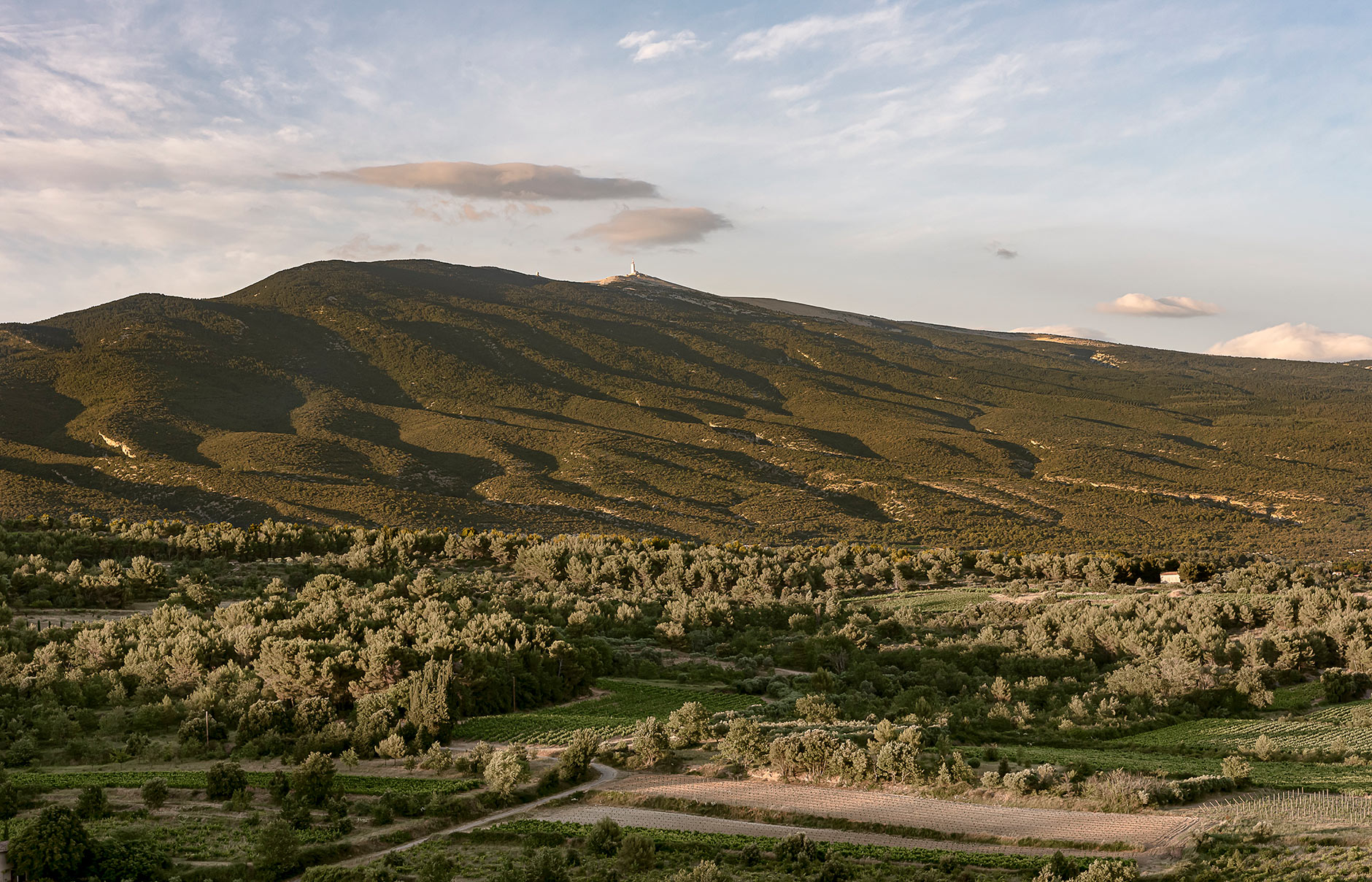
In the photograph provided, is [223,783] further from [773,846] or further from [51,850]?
[773,846]

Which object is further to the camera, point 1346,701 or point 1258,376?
point 1258,376

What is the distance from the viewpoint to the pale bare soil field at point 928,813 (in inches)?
648

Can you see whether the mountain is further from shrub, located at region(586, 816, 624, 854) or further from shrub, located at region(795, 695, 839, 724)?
shrub, located at region(586, 816, 624, 854)

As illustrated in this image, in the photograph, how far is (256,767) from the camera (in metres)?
20.7

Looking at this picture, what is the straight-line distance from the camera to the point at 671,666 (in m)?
30.9

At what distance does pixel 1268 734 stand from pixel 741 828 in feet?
42.7

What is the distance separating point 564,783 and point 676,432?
99804 mm

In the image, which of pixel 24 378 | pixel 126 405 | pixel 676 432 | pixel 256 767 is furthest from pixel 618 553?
pixel 24 378

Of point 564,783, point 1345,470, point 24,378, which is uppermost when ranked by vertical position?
point 24,378

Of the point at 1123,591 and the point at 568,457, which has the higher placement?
the point at 568,457

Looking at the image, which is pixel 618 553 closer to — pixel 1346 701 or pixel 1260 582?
pixel 1260 582

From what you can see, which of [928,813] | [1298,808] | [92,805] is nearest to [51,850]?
[92,805]

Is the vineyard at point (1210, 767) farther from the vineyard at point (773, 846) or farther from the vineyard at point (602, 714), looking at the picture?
Result: the vineyard at point (602, 714)

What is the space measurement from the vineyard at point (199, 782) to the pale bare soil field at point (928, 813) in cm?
308
